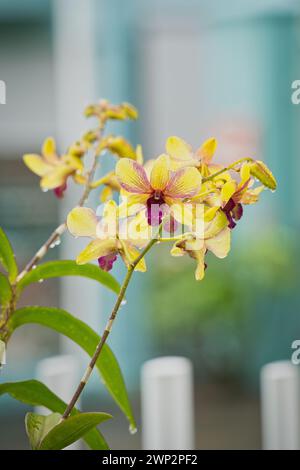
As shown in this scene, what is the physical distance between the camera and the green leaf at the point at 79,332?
45 centimetres

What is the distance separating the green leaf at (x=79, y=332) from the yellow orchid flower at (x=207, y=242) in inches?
4.1

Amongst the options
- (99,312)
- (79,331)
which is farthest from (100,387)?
(79,331)

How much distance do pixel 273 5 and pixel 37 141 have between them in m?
1.19

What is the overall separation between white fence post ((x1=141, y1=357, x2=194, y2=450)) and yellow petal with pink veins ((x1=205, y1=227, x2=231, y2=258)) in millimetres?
1000

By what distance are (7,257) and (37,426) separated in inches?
4.3

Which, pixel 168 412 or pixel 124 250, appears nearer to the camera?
pixel 124 250

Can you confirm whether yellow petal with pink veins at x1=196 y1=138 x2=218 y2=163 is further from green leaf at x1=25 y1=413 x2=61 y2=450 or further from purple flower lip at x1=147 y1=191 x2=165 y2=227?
green leaf at x1=25 y1=413 x2=61 y2=450

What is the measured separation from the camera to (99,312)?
3195 mm

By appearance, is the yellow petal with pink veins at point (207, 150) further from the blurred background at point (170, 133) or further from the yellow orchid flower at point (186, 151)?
the blurred background at point (170, 133)

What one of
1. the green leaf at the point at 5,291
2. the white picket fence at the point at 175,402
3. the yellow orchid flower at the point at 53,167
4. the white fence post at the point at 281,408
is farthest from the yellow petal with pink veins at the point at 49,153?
the white fence post at the point at 281,408

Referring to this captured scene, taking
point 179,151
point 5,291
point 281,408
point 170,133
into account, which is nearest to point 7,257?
point 5,291

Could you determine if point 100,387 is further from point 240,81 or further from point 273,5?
point 273,5

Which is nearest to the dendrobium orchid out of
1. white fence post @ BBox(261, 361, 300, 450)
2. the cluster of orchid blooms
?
the cluster of orchid blooms

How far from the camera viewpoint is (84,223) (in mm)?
378
